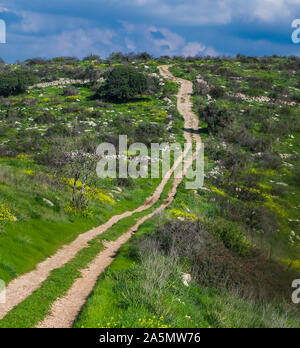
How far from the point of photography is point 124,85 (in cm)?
5934

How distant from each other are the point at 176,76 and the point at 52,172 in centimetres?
6257

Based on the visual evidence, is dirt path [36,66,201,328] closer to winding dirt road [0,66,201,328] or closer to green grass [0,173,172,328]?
winding dirt road [0,66,201,328]

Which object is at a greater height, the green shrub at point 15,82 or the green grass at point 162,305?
the green shrub at point 15,82

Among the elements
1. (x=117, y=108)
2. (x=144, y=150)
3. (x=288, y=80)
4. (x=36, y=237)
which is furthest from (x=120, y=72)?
(x=36, y=237)

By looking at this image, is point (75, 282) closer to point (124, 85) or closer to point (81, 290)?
point (81, 290)

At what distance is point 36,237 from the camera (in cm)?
1459

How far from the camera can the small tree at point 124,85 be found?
Answer: 5925 cm

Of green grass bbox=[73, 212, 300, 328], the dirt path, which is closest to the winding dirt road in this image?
the dirt path

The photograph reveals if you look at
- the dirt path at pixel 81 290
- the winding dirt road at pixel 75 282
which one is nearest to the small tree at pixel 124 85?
the dirt path at pixel 81 290

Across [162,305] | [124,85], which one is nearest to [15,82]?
[124,85]

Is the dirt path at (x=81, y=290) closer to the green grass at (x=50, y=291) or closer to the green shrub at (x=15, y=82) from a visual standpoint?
the green grass at (x=50, y=291)

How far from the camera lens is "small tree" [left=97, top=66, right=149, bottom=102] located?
5925 cm
